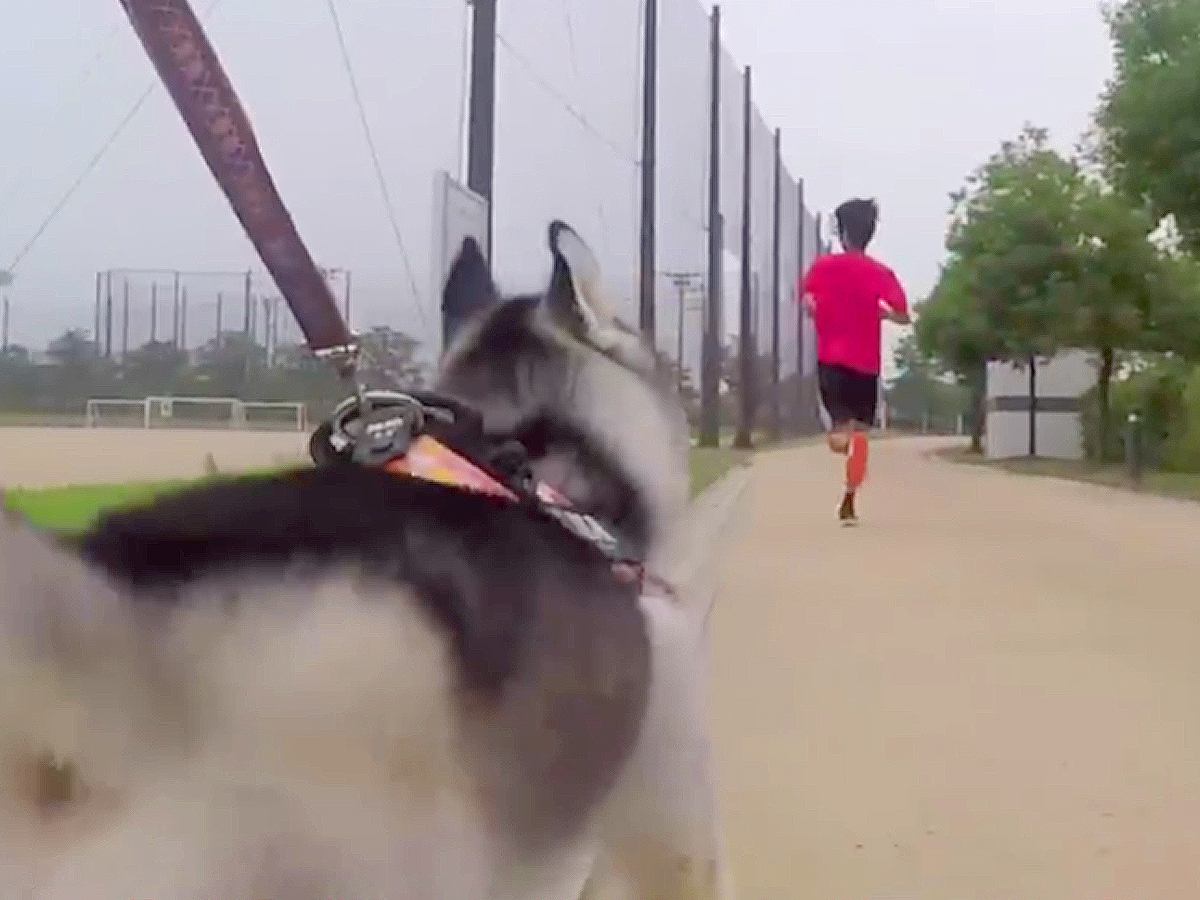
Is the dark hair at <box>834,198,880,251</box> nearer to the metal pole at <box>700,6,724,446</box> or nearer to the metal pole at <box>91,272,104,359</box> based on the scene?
the metal pole at <box>91,272,104,359</box>

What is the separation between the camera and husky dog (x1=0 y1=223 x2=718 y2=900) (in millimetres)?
1866

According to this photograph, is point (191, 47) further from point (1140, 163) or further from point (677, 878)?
point (1140, 163)

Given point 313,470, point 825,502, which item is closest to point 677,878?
point 313,470

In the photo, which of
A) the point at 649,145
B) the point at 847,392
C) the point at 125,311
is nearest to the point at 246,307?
the point at 125,311

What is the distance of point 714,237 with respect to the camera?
2952cm

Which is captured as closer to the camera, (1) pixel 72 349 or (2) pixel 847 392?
(1) pixel 72 349

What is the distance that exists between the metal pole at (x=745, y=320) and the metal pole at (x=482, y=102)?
84.3 feet

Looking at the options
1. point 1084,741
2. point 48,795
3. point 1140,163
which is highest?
point 1140,163

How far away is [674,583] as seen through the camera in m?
3.31

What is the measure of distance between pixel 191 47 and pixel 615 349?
7.45 ft

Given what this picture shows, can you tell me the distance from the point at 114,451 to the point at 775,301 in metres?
38.8

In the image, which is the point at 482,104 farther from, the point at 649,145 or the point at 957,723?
the point at 649,145

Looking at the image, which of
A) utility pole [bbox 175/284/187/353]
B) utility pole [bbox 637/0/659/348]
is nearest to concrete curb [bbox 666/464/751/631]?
utility pole [bbox 175/284/187/353]

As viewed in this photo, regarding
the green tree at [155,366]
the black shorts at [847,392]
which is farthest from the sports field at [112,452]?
the black shorts at [847,392]
